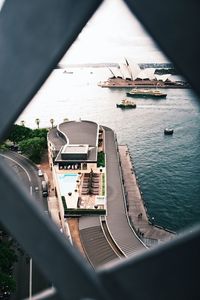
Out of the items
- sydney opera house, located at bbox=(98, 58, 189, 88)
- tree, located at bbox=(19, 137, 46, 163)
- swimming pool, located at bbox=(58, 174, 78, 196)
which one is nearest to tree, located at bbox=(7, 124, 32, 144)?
tree, located at bbox=(19, 137, 46, 163)

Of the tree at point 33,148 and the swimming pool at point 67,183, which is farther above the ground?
the tree at point 33,148

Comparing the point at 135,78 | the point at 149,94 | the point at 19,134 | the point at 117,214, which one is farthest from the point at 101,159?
the point at 135,78

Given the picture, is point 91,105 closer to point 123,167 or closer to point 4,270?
point 123,167

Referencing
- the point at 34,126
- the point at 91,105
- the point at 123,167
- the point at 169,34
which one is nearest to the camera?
the point at 169,34

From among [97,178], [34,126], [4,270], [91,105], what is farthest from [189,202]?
[91,105]

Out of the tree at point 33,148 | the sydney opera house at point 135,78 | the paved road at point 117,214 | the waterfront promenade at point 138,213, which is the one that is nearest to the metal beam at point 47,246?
the paved road at point 117,214

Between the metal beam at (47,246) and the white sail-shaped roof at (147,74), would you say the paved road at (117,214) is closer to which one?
the metal beam at (47,246)

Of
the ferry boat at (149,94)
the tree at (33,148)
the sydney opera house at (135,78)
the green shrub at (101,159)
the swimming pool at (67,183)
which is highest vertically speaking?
the sydney opera house at (135,78)
